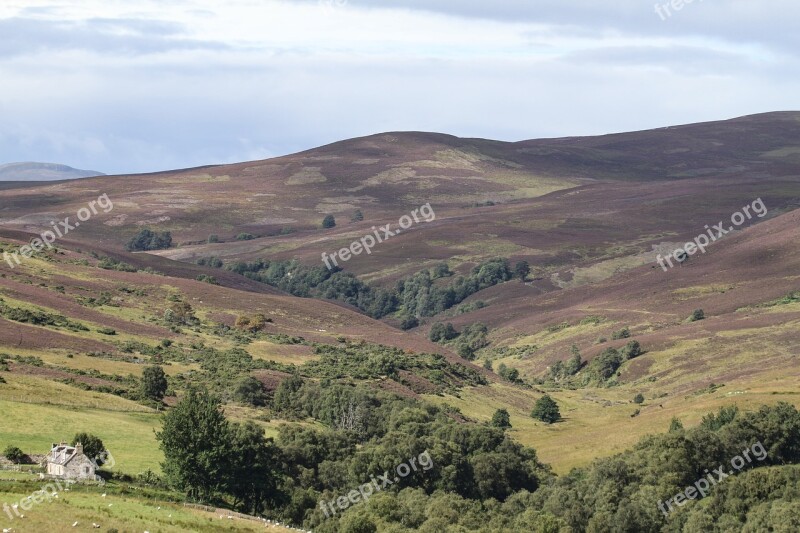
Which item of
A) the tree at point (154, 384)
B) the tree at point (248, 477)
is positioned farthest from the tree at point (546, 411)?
the tree at point (248, 477)

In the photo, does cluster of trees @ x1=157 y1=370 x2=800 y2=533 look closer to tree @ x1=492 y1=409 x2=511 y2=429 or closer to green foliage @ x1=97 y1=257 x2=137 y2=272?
tree @ x1=492 y1=409 x2=511 y2=429

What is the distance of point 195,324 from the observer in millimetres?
118812

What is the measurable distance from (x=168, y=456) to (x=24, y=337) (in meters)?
40.3

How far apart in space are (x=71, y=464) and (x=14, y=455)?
4.10m

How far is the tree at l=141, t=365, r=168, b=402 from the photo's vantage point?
7994cm

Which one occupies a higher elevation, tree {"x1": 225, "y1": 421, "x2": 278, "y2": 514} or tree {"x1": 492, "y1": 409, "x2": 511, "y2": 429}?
tree {"x1": 225, "y1": 421, "x2": 278, "y2": 514}

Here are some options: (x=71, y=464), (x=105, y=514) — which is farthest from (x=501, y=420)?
(x=105, y=514)

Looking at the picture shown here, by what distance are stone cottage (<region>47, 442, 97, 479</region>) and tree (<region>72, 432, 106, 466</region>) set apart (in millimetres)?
2657

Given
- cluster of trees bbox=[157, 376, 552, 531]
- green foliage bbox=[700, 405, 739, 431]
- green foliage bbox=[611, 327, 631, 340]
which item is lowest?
green foliage bbox=[611, 327, 631, 340]

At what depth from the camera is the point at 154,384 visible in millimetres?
80375

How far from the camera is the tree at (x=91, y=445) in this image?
55.0 metres

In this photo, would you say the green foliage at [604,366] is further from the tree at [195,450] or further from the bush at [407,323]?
the tree at [195,450]

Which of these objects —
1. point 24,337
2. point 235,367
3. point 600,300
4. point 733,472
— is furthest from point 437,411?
point 600,300

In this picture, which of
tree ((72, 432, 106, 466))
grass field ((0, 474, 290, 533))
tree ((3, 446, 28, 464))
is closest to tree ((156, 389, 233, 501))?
tree ((72, 432, 106, 466))
